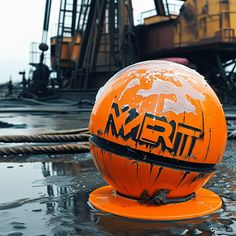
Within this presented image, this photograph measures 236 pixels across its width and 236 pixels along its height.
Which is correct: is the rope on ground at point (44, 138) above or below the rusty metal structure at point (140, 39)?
below

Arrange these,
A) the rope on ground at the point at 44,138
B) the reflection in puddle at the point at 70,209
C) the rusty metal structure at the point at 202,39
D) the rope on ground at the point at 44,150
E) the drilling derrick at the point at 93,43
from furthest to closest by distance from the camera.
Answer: the drilling derrick at the point at 93,43, the rusty metal structure at the point at 202,39, the rope on ground at the point at 44,138, the rope on ground at the point at 44,150, the reflection in puddle at the point at 70,209

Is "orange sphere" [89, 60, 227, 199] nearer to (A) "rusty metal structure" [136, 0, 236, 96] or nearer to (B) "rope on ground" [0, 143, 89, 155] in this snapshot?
(B) "rope on ground" [0, 143, 89, 155]

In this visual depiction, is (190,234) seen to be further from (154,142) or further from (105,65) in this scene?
(105,65)

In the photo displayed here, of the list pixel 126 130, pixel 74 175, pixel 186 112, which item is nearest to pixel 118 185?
pixel 126 130

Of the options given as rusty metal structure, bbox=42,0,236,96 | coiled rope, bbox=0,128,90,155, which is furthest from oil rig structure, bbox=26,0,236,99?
coiled rope, bbox=0,128,90,155

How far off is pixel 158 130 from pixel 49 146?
9.42 feet

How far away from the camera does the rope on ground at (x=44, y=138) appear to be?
5340 mm

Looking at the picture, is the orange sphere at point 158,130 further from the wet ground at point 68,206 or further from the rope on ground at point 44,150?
the rope on ground at point 44,150

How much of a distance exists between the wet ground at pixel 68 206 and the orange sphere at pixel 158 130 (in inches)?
10.3

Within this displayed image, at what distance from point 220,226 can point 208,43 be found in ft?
50.3

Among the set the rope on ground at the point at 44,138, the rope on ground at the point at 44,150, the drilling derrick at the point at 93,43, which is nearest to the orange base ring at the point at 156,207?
the rope on ground at the point at 44,150

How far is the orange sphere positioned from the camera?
2.55m

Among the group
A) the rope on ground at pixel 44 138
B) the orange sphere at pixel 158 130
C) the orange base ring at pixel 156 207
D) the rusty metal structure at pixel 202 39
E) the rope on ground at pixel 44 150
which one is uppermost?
the rusty metal structure at pixel 202 39

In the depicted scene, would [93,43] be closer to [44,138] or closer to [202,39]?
[202,39]
